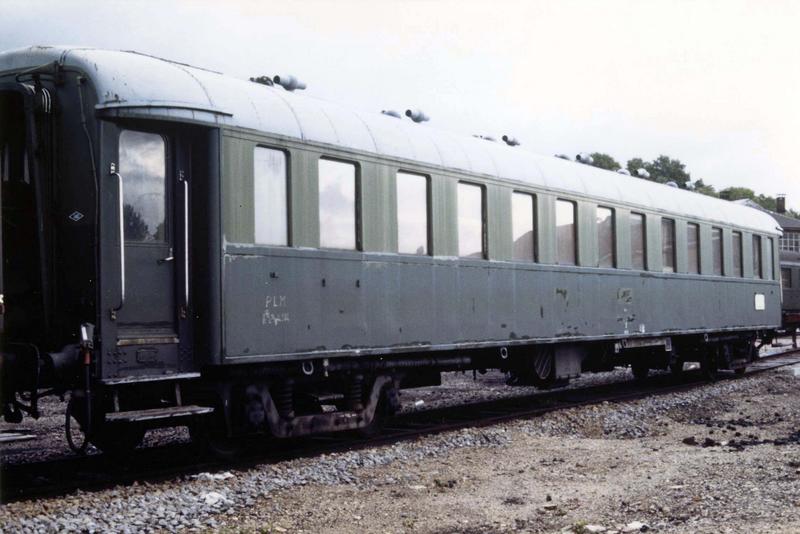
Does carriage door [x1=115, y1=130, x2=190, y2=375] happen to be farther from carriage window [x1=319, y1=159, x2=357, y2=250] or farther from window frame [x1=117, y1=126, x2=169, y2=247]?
carriage window [x1=319, y1=159, x2=357, y2=250]

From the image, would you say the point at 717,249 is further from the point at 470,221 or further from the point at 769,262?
the point at 470,221

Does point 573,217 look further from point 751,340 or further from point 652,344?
point 751,340

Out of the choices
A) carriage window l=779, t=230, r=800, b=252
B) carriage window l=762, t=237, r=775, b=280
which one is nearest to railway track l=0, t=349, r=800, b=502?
carriage window l=762, t=237, r=775, b=280

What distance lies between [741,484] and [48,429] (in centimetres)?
804

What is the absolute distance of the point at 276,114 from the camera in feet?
29.1

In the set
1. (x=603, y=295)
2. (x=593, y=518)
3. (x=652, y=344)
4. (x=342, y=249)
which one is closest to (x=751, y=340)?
(x=652, y=344)

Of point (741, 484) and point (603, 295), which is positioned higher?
point (603, 295)

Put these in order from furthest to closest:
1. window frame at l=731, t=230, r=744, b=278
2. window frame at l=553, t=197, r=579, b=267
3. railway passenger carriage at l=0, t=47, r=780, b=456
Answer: window frame at l=731, t=230, r=744, b=278 < window frame at l=553, t=197, r=579, b=267 < railway passenger carriage at l=0, t=47, r=780, b=456

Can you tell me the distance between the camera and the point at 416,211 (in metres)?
10.4

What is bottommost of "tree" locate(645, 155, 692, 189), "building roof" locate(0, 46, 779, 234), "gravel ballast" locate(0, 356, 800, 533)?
"gravel ballast" locate(0, 356, 800, 533)

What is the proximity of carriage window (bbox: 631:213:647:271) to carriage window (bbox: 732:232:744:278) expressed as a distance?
4.17 meters

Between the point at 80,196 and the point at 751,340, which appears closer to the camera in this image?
the point at 80,196

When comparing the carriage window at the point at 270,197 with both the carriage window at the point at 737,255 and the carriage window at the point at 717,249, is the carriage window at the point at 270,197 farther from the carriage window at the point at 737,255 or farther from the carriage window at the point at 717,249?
the carriage window at the point at 737,255

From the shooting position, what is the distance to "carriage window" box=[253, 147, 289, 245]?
8.52 metres
